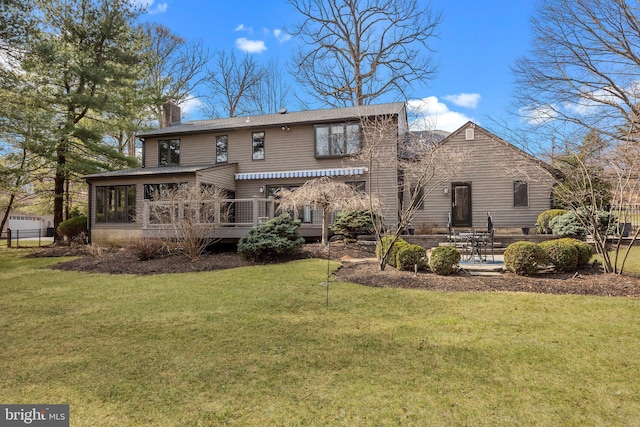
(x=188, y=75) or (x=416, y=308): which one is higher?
(x=188, y=75)

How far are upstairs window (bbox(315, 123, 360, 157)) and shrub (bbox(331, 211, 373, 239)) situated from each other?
3798mm

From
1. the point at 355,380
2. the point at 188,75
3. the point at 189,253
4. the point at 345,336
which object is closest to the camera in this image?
the point at 355,380

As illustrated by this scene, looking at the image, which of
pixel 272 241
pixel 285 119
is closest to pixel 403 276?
pixel 272 241

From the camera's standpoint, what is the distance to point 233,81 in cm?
3203

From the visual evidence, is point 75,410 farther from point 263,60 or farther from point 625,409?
point 263,60

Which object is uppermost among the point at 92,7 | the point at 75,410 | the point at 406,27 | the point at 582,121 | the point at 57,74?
the point at 406,27

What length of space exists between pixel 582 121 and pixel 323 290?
47.8ft

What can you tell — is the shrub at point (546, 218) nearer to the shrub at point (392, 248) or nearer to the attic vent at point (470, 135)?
the attic vent at point (470, 135)

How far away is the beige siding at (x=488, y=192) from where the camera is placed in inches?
631

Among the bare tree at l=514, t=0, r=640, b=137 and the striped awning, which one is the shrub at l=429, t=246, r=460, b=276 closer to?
the striped awning

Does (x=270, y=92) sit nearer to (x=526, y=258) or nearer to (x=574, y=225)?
(x=574, y=225)

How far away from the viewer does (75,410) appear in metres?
3.21

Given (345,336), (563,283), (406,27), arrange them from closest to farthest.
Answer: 1. (345,336)
2. (563,283)
3. (406,27)

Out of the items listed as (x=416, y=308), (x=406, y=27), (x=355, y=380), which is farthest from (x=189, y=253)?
(x=406, y=27)
